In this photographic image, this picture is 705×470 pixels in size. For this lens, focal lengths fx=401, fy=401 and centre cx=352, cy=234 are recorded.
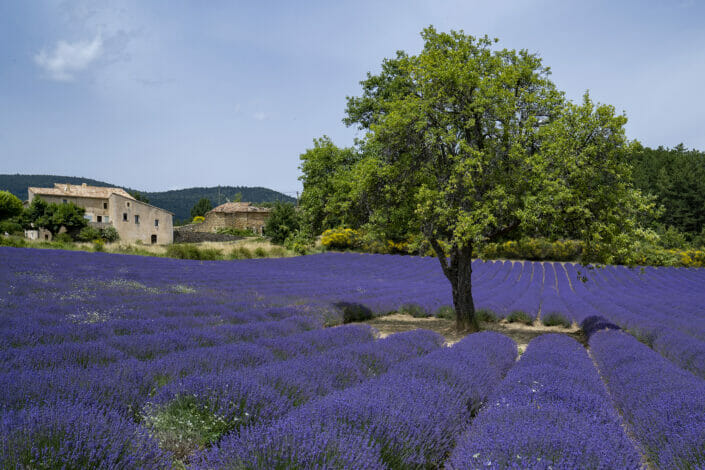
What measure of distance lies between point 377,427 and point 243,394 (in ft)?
3.95

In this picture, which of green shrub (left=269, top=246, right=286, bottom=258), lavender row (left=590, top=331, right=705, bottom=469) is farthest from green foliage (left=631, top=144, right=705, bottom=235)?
lavender row (left=590, top=331, right=705, bottom=469)

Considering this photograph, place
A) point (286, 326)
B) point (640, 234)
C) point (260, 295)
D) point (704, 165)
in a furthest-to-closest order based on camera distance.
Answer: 1. point (704, 165)
2. point (260, 295)
3. point (640, 234)
4. point (286, 326)

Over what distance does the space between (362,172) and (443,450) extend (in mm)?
7353

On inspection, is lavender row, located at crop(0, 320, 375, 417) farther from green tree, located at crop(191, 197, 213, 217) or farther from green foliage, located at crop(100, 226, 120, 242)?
green tree, located at crop(191, 197, 213, 217)

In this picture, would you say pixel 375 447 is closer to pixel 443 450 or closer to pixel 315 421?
pixel 315 421

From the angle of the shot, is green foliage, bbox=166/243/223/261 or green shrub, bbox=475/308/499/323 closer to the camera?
green shrub, bbox=475/308/499/323

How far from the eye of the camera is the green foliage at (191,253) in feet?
98.4

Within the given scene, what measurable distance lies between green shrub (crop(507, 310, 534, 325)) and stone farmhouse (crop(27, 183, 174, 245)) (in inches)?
1584

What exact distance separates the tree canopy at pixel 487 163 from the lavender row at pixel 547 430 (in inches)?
178

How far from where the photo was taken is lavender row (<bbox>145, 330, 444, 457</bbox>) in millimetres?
3018

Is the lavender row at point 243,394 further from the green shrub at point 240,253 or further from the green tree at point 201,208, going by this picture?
the green tree at point 201,208

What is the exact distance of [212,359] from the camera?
4512 millimetres

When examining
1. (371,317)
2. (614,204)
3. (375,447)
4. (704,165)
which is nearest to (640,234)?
(614,204)

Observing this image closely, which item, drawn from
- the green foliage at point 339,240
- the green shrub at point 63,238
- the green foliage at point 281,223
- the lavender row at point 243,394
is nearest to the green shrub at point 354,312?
the lavender row at point 243,394
